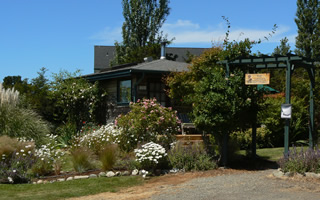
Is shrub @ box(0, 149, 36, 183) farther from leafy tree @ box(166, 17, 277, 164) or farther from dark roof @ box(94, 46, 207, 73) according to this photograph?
dark roof @ box(94, 46, 207, 73)

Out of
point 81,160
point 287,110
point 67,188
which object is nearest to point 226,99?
point 287,110

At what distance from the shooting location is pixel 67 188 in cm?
846

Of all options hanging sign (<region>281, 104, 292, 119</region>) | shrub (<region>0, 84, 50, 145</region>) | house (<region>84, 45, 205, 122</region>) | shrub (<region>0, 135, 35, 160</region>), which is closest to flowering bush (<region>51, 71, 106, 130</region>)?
house (<region>84, 45, 205, 122</region>)

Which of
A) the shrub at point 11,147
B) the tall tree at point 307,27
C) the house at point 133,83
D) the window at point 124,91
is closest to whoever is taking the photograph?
the shrub at point 11,147

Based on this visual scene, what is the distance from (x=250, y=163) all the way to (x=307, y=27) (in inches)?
1076

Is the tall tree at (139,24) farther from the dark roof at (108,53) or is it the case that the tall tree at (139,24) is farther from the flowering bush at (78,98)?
the flowering bush at (78,98)

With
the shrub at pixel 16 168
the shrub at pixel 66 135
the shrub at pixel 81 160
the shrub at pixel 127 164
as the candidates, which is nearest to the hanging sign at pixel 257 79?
the shrub at pixel 127 164

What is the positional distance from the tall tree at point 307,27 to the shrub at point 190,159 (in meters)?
26.9

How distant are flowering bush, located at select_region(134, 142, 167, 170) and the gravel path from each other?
1.18 meters

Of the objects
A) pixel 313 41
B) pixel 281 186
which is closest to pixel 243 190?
pixel 281 186

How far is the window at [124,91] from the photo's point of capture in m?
18.2

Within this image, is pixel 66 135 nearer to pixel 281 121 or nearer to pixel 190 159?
pixel 190 159

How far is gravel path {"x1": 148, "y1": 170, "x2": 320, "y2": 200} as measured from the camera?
7.11 m

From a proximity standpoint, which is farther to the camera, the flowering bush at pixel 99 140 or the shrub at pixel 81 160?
the flowering bush at pixel 99 140
